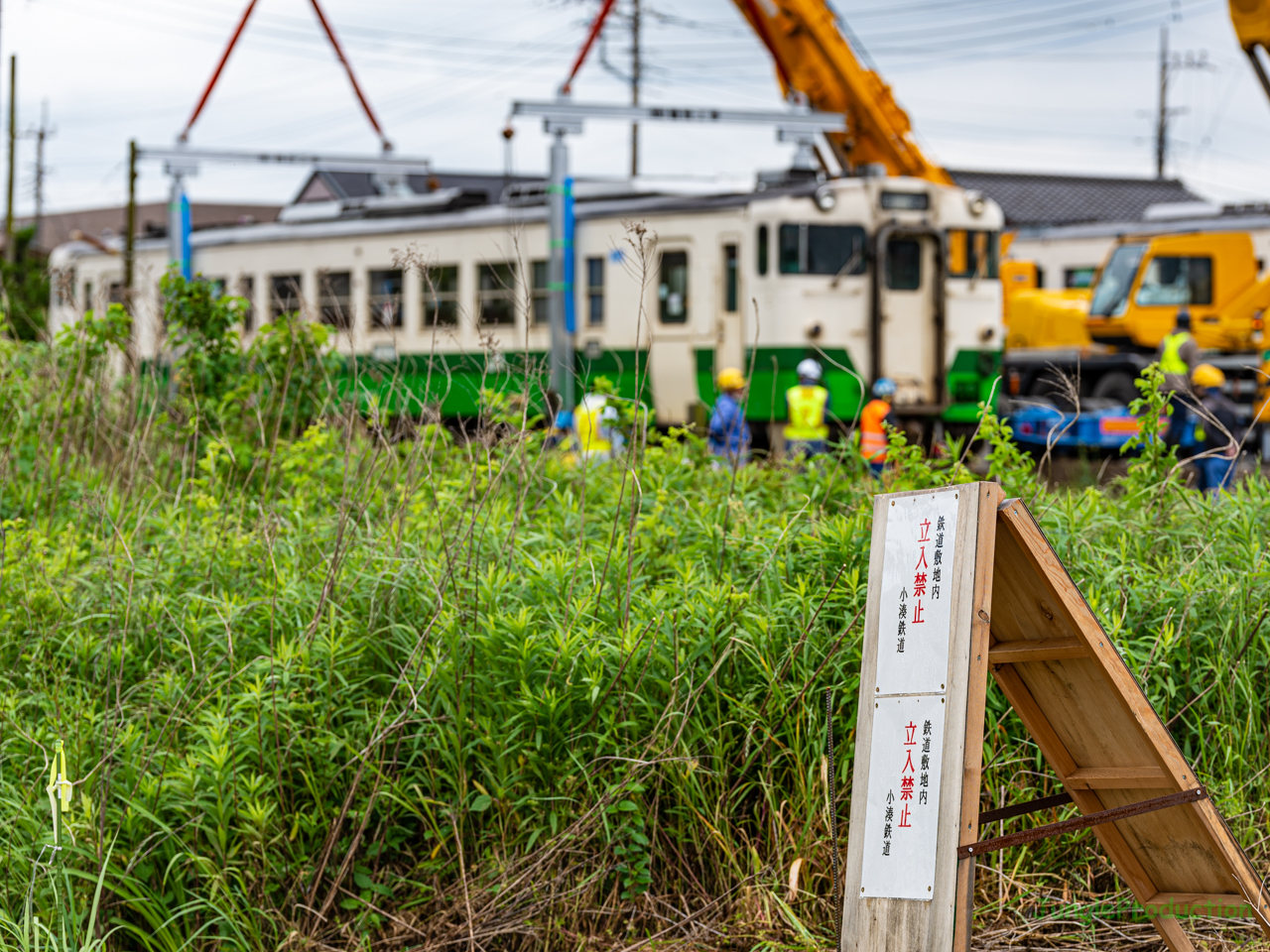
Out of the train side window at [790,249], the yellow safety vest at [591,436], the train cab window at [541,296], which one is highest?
the train side window at [790,249]

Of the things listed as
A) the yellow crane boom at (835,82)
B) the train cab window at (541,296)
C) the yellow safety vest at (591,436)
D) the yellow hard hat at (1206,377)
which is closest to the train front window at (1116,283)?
the yellow crane boom at (835,82)

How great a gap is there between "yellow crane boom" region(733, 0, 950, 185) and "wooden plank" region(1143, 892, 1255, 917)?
12.4 meters

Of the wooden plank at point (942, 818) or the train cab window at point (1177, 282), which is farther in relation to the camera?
the train cab window at point (1177, 282)

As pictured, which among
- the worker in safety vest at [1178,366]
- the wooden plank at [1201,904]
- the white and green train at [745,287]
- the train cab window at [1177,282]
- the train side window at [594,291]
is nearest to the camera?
the wooden plank at [1201,904]

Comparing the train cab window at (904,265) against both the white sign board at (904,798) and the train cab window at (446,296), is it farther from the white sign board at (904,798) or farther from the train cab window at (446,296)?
the white sign board at (904,798)

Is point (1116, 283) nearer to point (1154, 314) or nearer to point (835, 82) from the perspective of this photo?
point (1154, 314)

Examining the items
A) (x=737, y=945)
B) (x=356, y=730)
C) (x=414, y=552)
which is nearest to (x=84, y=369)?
(x=414, y=552)

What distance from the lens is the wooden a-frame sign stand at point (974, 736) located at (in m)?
2.89

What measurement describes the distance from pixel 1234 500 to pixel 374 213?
12025 mm

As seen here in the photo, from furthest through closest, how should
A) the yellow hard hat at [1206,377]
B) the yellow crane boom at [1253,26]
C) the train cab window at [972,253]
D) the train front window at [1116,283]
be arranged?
the train front window at [1116,283] < the train cab window at [972,253] < the yellow crane boom at [1253,26] < the yellow hard hat at [1206,377]

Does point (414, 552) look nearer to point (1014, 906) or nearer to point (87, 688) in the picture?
point (87, 688)

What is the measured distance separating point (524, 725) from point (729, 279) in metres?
9.22

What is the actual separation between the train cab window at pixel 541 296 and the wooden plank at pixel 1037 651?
36.0 ft

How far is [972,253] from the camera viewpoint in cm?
1391
